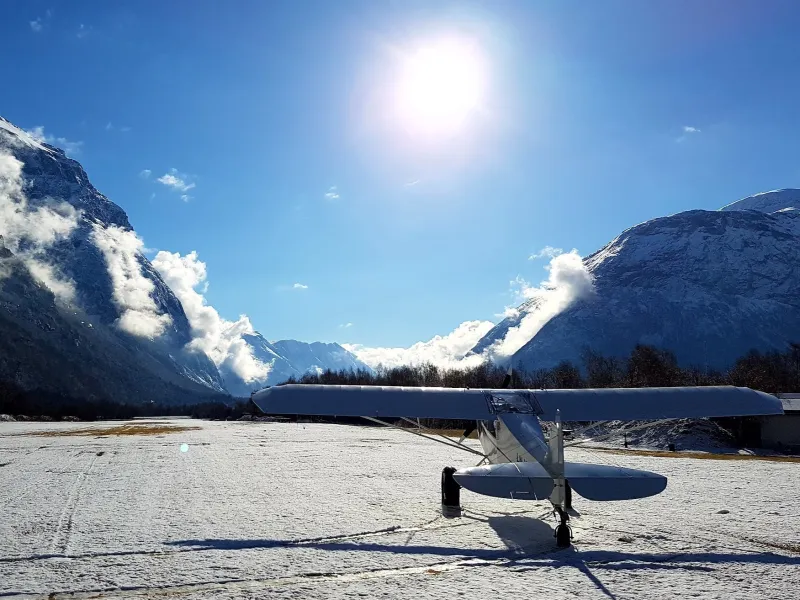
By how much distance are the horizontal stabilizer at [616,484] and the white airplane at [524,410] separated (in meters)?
0.07

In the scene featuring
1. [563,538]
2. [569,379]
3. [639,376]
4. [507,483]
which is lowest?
[563,538]

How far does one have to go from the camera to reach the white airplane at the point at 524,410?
965cm

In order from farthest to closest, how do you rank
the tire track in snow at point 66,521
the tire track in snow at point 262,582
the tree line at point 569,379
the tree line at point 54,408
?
the tree line at point 54,408
the tree line at point 569,379
the tire track in snow at point 66,521
the tire track in snow at point 262,582

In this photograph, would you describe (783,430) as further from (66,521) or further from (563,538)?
(66,521)

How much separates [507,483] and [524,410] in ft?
12.6

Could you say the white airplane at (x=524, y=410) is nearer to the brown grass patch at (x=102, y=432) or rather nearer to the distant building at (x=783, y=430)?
the distant building at (x=783, y=430)

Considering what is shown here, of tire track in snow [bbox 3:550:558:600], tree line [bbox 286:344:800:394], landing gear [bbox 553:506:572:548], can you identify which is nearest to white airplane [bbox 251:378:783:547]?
landing gear [bbox 553:506:572:548]

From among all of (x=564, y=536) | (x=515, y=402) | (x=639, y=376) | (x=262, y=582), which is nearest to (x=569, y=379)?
(x=639, y=376)

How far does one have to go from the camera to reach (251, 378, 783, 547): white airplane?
380 inches

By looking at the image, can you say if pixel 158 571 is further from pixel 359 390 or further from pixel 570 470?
pixel 570 470

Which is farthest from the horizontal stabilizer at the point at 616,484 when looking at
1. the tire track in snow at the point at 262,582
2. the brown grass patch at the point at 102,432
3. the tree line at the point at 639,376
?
the brown grass patch at the point at 102,432

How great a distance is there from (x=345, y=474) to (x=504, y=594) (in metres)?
12.4

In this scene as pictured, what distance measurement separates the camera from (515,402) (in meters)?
13.1

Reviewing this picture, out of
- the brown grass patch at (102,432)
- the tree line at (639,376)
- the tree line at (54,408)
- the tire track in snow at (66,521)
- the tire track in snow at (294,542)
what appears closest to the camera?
the tire track in snow at (294,542)
